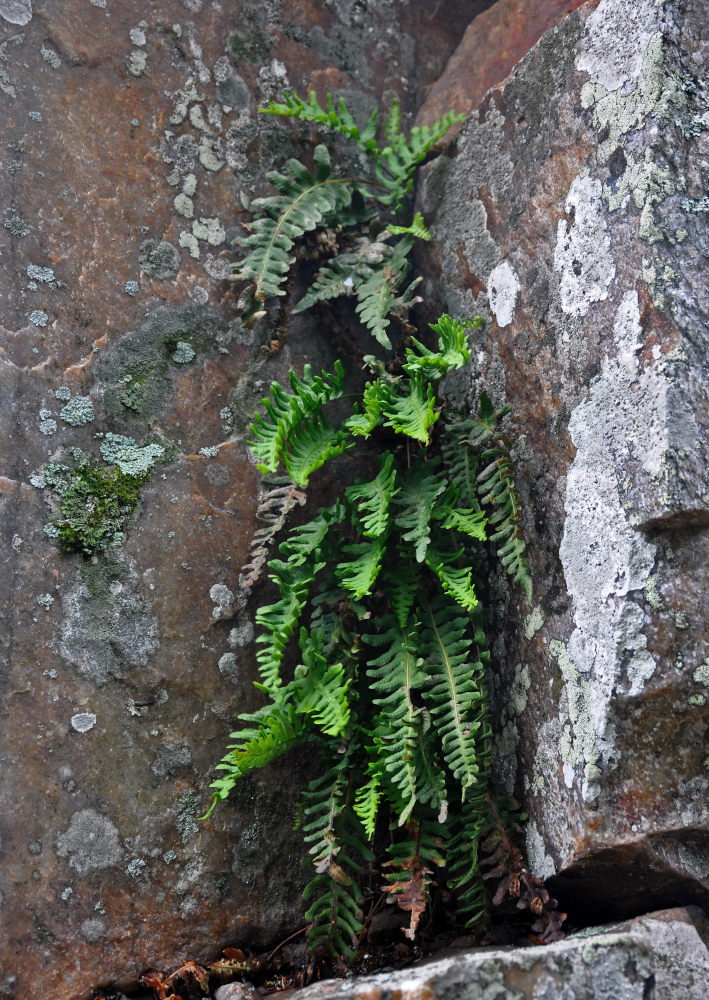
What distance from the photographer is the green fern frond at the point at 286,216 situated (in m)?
2.91

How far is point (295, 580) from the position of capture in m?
2.61

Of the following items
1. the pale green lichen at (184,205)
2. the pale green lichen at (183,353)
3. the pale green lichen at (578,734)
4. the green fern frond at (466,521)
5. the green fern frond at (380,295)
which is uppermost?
the pale green lichen at (184,205)

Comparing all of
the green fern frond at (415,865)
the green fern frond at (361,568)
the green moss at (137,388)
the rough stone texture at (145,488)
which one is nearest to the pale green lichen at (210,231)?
the rough stone texture at (145,488)

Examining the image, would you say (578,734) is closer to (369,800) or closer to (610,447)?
(369,800)

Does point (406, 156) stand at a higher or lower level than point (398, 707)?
higher

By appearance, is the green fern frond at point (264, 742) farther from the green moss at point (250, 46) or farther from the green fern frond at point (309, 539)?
the green moss at point (250, 46)

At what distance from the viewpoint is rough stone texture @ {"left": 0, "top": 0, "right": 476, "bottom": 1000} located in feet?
7.98

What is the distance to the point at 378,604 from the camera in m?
2.87

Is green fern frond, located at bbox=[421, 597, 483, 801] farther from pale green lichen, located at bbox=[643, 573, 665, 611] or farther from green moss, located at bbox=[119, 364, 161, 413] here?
green moss, located at bbox=[119, 364, 161, 413]

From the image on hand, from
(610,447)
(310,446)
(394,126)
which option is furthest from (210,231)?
(610,447)

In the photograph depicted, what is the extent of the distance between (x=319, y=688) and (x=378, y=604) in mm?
495

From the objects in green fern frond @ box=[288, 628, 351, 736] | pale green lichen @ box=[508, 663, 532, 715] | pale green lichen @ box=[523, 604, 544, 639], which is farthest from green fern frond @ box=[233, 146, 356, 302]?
pale green lichen @ box=[508, 663, 532, 715]

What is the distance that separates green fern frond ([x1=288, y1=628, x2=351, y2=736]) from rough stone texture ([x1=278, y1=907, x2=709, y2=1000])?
2.26 ft

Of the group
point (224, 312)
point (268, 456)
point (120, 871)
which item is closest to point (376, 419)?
point (268, 456)
